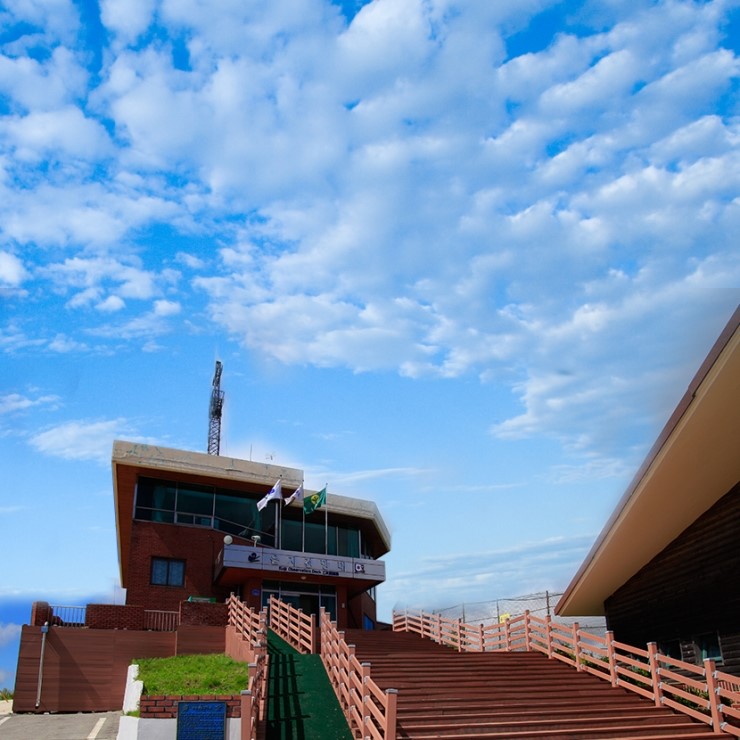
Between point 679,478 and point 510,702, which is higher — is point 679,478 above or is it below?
above

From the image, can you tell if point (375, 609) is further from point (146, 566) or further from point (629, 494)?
point (629, 494)

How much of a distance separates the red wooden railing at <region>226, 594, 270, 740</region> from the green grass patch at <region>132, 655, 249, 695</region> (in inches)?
19.0

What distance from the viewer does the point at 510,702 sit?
49.4 ft

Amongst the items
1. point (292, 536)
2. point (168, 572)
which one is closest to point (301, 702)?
point (168, 572)

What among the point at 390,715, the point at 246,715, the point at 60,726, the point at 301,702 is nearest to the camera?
the point at 246,715

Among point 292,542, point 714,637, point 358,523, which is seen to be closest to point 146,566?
point 292,542

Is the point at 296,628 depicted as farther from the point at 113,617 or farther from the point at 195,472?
the point at 195,472

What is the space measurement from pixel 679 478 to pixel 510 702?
18.7 ft

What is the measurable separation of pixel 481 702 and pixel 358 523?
71.2 ft

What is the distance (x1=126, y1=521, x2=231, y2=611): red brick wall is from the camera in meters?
27.7

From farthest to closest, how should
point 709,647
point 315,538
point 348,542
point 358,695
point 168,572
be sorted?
point 348,542, point 315,538, point 168,572, point 709,647, point 358,695

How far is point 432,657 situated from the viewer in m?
18.4

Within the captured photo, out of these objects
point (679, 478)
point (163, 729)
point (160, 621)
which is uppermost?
point (679, 478)

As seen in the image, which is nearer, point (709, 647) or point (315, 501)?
point (709, 647)
